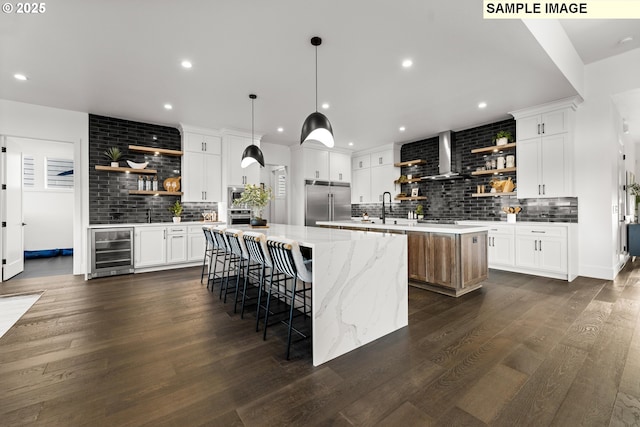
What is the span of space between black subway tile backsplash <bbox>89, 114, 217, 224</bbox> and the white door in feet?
3.52

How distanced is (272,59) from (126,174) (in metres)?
3.81

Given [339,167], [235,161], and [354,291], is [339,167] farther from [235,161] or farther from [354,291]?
[354,291]

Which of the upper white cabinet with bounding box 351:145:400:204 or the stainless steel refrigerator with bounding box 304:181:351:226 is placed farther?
the upper white cabinet with bounding box 351:145:400:204

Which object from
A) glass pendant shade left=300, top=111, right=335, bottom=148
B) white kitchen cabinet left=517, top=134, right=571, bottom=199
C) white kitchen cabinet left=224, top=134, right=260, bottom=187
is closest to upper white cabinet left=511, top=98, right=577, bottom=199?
white kitchen cabinet left=517, top=134, right=571, bottom=199

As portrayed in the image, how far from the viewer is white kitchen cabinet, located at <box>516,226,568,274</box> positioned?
418cm

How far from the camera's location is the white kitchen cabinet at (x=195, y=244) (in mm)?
5305

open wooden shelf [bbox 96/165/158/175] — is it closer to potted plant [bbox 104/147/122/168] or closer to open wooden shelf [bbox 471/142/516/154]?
potted plant [bbox 104/147/122/168]

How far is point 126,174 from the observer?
5.24 meters

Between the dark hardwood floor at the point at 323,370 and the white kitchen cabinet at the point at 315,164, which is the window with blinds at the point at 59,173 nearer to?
the dark hardwood floor at the point at 323,370

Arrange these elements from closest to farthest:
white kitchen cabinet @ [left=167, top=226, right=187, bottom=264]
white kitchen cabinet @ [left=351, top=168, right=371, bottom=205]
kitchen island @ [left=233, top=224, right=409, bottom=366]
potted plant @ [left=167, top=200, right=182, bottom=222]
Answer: kitchen island @ [left=233, top=224, right=409, bottom=366]
white kitchen cabinet @ [left=167, top=226, right=187, bottom=264]
potted plant @ [left=167, top=200, right=182, bottom=222]
white kitchen cabinet @ [left=351, top=168, right=371, bottom=205]

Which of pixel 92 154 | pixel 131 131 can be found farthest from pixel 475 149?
pixel 92 154

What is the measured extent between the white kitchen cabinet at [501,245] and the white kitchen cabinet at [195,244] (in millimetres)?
5258

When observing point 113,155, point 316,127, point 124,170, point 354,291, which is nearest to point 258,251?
point 354,291

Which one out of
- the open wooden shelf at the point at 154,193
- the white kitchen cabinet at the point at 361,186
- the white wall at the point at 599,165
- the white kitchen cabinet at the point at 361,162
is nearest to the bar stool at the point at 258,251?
the open wooden shelf at the point at 154,193
